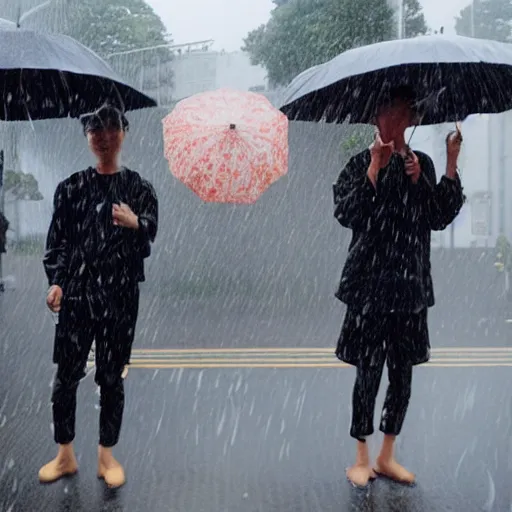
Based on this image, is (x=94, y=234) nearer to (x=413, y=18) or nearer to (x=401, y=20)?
(x=401, y=20)

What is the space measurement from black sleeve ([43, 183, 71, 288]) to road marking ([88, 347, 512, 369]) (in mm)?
2990

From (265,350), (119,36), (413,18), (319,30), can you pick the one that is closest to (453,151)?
(265,350)

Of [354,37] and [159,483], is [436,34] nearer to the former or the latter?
[159,483]

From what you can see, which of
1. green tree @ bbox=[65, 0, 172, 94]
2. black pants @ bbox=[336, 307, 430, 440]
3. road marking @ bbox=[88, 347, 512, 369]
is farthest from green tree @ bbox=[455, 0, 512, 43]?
black pants @ bbox=[336, 307, 430, 440]

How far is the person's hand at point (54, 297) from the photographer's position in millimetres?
3387

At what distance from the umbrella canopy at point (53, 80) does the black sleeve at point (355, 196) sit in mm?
1118

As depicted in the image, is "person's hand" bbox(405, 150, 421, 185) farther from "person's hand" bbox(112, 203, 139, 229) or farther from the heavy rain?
"person's hand" bbox(112, 203, 139, 229)

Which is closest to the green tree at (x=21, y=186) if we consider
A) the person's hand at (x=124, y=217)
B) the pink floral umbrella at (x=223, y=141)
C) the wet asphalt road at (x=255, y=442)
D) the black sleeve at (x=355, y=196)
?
the wet asphalt road at (x=255, y=442)

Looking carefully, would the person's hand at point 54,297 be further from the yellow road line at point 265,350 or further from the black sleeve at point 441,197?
the yellow road line at point 265,350

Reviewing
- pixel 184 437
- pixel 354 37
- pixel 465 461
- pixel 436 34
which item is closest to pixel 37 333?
pixel 184 437

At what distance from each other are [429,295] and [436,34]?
1.30m

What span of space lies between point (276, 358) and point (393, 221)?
353 cm

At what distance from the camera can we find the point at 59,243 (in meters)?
3.47

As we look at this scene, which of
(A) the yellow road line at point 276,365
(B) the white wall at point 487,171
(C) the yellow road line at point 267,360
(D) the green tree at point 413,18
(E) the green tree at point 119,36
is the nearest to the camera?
(A) the yellow road line at point 276,365
